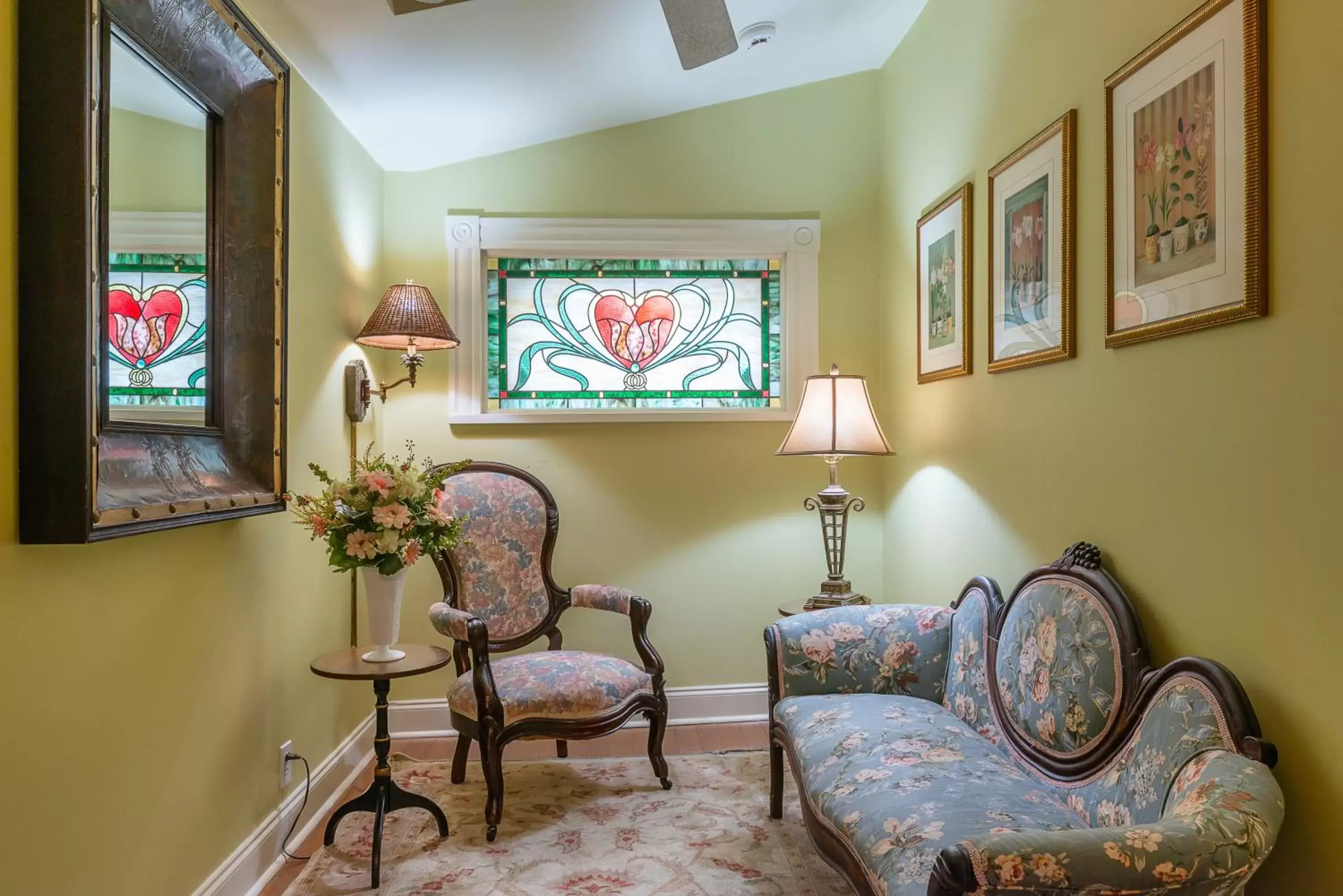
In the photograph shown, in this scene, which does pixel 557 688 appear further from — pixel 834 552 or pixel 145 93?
pixel 145 93

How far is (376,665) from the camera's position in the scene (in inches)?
93.9

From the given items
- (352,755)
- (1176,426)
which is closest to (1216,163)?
(1176,426)

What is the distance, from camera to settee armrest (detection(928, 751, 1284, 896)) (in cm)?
119

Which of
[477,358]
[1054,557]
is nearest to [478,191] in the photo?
[477,358]

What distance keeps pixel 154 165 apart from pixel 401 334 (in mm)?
1202

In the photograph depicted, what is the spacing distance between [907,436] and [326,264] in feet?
7.70

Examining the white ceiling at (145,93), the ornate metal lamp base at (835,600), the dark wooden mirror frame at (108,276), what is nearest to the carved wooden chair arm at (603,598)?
the ornate metal lamp base at (835,600)

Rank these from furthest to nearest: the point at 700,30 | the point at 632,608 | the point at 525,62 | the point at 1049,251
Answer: the point at 632,608
the point at 525,62
the point at 700,30
the point at 1049,251

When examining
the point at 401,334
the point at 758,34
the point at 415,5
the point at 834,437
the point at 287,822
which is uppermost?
the point at 758,34

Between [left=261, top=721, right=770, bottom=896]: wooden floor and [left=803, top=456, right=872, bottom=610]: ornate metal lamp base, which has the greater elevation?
[left=803, top=456, right=872, bottom=610]: ornate metal lamp base

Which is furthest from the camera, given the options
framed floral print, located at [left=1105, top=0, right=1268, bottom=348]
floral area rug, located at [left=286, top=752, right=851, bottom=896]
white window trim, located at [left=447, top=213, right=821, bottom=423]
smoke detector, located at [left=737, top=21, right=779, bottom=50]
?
white window trim, located at [left=447, top=213, right=821, bottom=423]

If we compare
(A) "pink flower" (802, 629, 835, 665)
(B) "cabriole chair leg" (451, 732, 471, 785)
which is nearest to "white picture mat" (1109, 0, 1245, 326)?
(A) "pink flower" (802, 629, 835, 665)

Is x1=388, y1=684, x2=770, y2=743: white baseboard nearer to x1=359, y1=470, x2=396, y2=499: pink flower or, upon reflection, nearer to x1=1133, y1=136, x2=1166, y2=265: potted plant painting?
x1=359, y1=470, x2=396, y2=499: pink flower

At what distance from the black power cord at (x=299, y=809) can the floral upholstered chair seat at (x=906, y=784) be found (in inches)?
59.6
